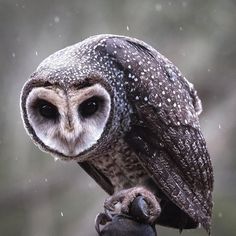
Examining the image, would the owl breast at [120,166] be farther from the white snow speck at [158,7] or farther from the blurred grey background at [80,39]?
the white snow speck at [158,7]

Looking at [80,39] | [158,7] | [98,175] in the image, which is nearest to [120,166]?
[98,175]

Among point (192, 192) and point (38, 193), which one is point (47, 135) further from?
point (38, 193)

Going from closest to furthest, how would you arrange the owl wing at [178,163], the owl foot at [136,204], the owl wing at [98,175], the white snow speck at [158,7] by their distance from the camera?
the owl foot at [136,204]
the owl wing at [178,163]
the owl wing at [98,175]
the white snow speck at [158,7]

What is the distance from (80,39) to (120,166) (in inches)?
206

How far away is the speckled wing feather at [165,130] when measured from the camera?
4.33 m

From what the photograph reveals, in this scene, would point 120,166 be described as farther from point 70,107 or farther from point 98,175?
point 70,107

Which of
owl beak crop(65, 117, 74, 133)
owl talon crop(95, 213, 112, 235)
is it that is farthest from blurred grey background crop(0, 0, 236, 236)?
owl beak crop(65, 117, 74, 133)

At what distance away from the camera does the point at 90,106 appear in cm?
406

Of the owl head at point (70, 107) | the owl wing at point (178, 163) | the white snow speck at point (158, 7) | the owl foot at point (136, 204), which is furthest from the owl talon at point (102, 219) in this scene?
the white snow speck at point (158, 7)

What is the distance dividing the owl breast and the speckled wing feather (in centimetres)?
7

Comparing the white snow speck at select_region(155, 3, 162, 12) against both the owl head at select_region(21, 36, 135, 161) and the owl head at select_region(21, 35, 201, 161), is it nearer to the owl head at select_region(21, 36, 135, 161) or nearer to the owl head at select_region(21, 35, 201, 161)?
the owl head at select_region(21, 35, 201, 161)

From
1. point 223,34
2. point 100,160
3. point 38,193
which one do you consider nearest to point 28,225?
point 38,193

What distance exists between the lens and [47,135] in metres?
4.06

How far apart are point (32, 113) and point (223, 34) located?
585cm
